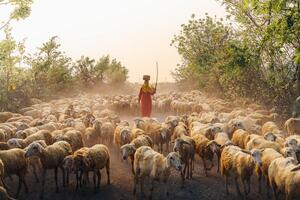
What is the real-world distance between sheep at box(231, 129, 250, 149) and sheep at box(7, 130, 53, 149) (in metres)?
6.57

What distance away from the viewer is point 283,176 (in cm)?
1020

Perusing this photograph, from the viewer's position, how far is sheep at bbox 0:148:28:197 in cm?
1188

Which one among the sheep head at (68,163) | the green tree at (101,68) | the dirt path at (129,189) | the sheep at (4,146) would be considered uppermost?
the green tree at (101,68)

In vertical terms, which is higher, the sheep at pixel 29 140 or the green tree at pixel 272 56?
the green tree at pixel 272 56

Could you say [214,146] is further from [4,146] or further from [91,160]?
[4,146]

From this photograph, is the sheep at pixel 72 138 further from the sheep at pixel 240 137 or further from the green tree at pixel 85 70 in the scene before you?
the green tree at pixel 85 70

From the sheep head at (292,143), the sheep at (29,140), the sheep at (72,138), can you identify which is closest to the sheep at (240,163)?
the sheep head at (292,143)

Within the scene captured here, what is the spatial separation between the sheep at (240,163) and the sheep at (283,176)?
0.46 meters

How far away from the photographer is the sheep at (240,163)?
37.1ft

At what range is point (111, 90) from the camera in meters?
50.5

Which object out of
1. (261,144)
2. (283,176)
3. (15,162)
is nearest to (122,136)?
(15,162)

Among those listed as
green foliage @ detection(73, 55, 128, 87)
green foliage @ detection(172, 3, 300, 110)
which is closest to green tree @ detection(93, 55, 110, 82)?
green foliage @ detection(73, 55, 128, 87)

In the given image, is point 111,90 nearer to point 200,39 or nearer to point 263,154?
point 200,39

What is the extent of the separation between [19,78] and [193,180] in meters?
20.9
